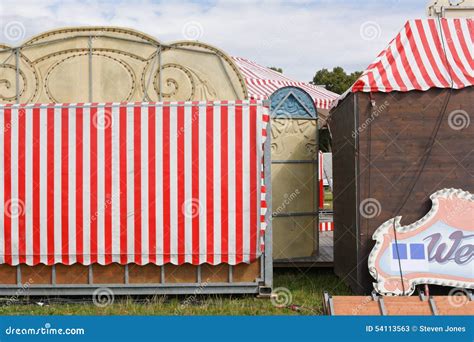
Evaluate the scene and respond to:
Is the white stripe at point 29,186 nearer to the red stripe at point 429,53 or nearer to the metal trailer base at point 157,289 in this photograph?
the metal trailer base at point 157,289

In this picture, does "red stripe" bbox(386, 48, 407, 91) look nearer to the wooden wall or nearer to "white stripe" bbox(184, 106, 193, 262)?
the wooden wall

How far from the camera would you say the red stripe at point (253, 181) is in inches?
286

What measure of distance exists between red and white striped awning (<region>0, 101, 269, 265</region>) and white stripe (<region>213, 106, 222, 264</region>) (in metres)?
0.01

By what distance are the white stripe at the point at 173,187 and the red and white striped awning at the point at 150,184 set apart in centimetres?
1

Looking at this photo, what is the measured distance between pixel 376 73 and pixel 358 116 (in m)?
0.60

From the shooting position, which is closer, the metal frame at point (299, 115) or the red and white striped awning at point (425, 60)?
the red and white striped awning at point (425, 60)

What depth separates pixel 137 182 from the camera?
288 inches

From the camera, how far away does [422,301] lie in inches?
232

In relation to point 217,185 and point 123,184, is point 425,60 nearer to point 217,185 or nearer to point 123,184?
point 217,185

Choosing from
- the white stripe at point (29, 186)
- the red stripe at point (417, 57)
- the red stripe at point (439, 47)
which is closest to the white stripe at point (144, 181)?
the white stripe at point (29, 186)

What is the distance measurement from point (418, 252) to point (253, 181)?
85.8 inches

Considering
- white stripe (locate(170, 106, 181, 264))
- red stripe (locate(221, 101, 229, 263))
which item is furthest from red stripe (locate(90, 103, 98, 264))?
red stripe (locate(221, 101, 229, 263))

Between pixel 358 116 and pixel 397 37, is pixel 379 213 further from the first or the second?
pixel 397 37

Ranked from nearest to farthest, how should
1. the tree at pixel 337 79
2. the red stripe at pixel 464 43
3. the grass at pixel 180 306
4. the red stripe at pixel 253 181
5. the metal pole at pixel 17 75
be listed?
the grass at pixel 180 306 < the red stripe at pixel 253 181 < the red stripe at pixel 464 43 < the metal pole at pixel 17 75 < the tree at pixel 337 79
